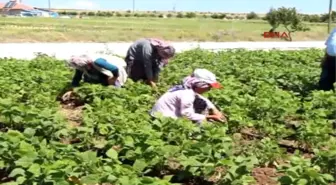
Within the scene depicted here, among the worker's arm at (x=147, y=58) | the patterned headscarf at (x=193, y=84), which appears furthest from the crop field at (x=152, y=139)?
the patterned headscarf at (x=193, y=84)

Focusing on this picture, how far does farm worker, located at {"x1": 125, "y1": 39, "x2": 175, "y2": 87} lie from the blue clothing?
616 millimetres

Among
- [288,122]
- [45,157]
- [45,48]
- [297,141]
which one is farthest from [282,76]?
[45,48]

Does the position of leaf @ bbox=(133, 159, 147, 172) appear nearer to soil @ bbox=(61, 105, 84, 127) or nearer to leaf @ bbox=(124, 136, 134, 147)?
leaf @ bbox=(124, 136, 134, 147)

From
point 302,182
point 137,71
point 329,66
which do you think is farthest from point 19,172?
point 329,66

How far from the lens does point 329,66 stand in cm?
829

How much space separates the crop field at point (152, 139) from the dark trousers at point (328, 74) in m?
0.34

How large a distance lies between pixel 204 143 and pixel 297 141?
1.83 m

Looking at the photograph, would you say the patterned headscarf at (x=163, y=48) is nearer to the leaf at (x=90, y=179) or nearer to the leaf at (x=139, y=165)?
the leaf at (x=139, y=165)

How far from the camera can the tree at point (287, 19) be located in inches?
1580

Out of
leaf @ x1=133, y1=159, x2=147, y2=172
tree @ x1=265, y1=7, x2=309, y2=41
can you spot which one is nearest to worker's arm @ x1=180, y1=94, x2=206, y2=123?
leaf @ x1=133, y1=159, x2=147, y2=172

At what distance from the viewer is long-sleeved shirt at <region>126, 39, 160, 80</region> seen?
7.98 meters

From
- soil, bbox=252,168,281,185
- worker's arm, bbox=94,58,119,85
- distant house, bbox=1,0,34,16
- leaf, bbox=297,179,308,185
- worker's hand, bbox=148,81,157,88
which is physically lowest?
distant house, bbox=1,0,34,16

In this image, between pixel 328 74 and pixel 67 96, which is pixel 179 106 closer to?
pixel 67 96

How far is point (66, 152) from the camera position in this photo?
4.17 meters
